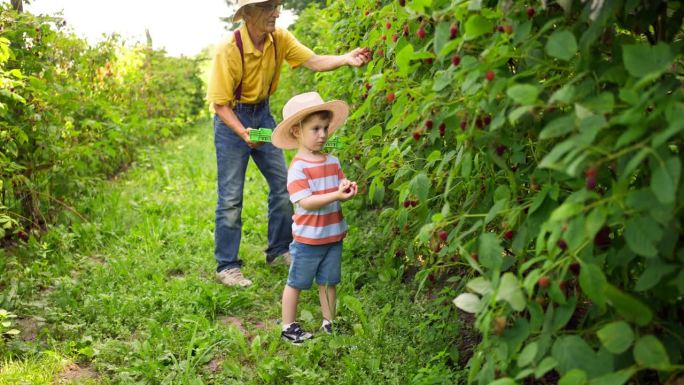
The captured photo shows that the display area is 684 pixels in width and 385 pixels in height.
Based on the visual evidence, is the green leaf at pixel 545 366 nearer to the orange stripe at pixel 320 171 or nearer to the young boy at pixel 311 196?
the young boy at pixel 311 196

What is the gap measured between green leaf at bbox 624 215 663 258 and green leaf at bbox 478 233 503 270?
0.46 metres

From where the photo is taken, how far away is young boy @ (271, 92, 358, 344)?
3.66 metres

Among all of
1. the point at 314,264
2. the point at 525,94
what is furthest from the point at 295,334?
the point at 525,94

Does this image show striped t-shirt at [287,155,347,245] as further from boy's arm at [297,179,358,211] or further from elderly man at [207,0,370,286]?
elderly man at [207,0,370,286]

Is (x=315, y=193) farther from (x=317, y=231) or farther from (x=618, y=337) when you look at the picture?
(x=618, y=337)

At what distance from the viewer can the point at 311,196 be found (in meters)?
3.62

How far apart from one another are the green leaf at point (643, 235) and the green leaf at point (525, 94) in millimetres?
382

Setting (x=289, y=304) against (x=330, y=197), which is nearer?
(x=330, y=197)

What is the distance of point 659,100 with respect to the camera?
1.61 meters

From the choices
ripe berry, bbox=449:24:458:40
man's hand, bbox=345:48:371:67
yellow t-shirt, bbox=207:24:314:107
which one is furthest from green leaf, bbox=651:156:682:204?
yellow t-shirt, bbox=207:24:314:107

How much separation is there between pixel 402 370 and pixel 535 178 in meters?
1.46

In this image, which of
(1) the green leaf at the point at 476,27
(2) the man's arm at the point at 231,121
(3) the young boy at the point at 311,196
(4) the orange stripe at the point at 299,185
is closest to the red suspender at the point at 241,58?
(2) the man's arm at the point at 231,121

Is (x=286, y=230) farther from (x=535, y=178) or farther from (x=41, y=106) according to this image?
(x=535, y=178)

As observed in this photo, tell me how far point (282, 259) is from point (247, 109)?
113 centimetres
